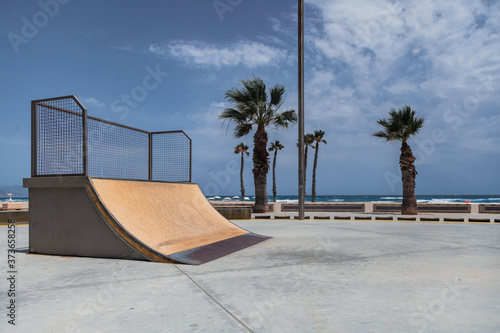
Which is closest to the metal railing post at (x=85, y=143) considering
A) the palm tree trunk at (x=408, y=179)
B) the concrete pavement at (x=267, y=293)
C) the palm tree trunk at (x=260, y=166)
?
the concrete pavement at (x=267, y=293)

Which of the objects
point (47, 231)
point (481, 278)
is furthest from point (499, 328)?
point (47, 231)

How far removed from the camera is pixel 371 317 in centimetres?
370

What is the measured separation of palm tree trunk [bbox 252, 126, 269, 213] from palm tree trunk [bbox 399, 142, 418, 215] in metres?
9.18

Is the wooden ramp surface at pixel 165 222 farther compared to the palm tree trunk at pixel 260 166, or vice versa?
the palm tree trunk at pixel 260 166

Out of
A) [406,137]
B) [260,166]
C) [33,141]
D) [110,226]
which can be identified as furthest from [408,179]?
[33,141]

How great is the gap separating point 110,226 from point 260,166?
18436 millimetres

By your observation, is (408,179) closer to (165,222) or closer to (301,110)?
(301,110)

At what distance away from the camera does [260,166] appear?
25.2 m

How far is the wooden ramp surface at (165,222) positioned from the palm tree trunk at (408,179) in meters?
16.9

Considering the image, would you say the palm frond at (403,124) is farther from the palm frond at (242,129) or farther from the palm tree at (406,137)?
the palm frond at (242,129)

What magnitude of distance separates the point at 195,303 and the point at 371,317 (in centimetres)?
194

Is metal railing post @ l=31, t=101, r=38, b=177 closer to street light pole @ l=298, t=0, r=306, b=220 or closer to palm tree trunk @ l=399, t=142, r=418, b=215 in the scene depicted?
street light pole @ l=298, t=0, r=306, b=220

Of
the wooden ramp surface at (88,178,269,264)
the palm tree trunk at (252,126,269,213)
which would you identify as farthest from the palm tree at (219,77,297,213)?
the wooden ramp surface at (88,178,269,264)

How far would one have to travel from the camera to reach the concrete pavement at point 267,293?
353cm
